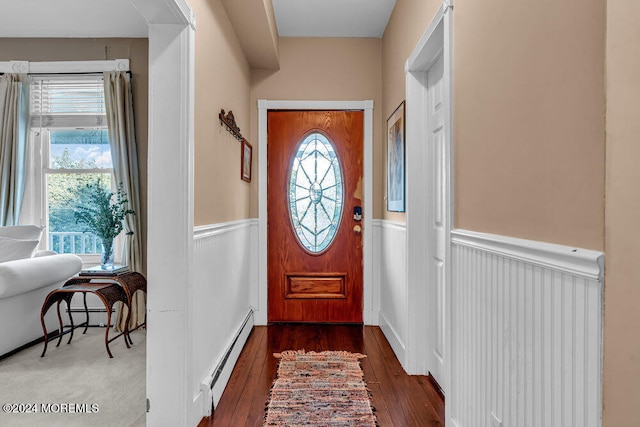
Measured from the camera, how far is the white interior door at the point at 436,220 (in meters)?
2.24

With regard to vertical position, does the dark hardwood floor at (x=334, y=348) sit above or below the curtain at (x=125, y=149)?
below

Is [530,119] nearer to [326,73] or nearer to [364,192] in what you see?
[364,192]

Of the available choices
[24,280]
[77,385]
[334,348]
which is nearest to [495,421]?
[334,348]

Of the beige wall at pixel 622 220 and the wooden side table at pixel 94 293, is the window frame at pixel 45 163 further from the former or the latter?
the beige wall at pixel 622 220

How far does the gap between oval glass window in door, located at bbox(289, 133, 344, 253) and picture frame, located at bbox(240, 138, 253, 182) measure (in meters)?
0.42

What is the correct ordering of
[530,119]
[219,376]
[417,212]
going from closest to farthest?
1. [530,119]
2. [219,376]
3. [417,212]

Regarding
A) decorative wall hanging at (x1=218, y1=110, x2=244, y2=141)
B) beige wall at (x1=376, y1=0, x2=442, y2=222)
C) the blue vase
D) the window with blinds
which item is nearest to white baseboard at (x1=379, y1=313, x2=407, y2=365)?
beige wall at (x1=376, y1=0, x2=442, y2=222)

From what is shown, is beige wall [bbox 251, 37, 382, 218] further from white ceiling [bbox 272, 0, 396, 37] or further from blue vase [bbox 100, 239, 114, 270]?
blue vase [bbox 100, 239, 114, 270]

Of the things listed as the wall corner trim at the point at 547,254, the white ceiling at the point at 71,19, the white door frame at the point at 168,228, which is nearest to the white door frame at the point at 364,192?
the white ceiling at the point at 71,19

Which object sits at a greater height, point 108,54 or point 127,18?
point 127,18

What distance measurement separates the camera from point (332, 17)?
3168 millimetres

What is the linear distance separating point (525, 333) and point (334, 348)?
2.00 meters

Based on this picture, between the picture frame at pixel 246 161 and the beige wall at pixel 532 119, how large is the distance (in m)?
1.87

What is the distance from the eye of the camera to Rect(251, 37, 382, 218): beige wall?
139 inches
